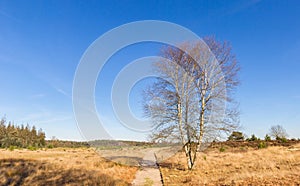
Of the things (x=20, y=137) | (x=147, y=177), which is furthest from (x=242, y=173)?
(x=20, y=137)

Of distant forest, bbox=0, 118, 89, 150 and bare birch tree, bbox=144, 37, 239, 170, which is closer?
bare birch tree, bbox=144, 37, 239, 170

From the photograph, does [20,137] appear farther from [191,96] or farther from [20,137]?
[191,96]

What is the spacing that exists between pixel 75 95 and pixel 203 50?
839cm

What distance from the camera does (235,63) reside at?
12.5 m

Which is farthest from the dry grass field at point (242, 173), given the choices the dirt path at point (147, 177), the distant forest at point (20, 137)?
the distant forest at point (20, 137)

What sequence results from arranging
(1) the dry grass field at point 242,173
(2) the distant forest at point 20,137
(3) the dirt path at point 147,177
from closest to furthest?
(1) the dry grass field at point 242,173 → (3) the dirt path at point 147,177 → (2) the distant forest at point 20,137

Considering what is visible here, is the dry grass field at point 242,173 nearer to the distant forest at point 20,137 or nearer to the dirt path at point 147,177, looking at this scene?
the dirt path at point 147,177

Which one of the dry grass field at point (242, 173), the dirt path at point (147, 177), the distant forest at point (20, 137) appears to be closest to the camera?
the dry grass field at point (242, 173)

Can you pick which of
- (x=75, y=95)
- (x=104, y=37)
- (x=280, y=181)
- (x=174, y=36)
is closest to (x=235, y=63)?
(x=174, y=36)

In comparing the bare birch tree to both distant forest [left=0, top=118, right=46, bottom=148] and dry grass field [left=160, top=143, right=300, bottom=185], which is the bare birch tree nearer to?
dry grass field [left=160, top=143, right=300, bottom=185]

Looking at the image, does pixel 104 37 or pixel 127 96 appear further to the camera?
pixel 127 96

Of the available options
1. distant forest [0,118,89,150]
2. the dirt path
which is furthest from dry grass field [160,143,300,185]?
distant forest [0,118,89,150]

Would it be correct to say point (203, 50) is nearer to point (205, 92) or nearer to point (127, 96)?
point (205, 92)

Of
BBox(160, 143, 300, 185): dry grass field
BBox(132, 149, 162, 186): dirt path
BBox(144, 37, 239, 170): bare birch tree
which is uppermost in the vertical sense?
BBox(144, 37, 239, 170): bare birch tree
